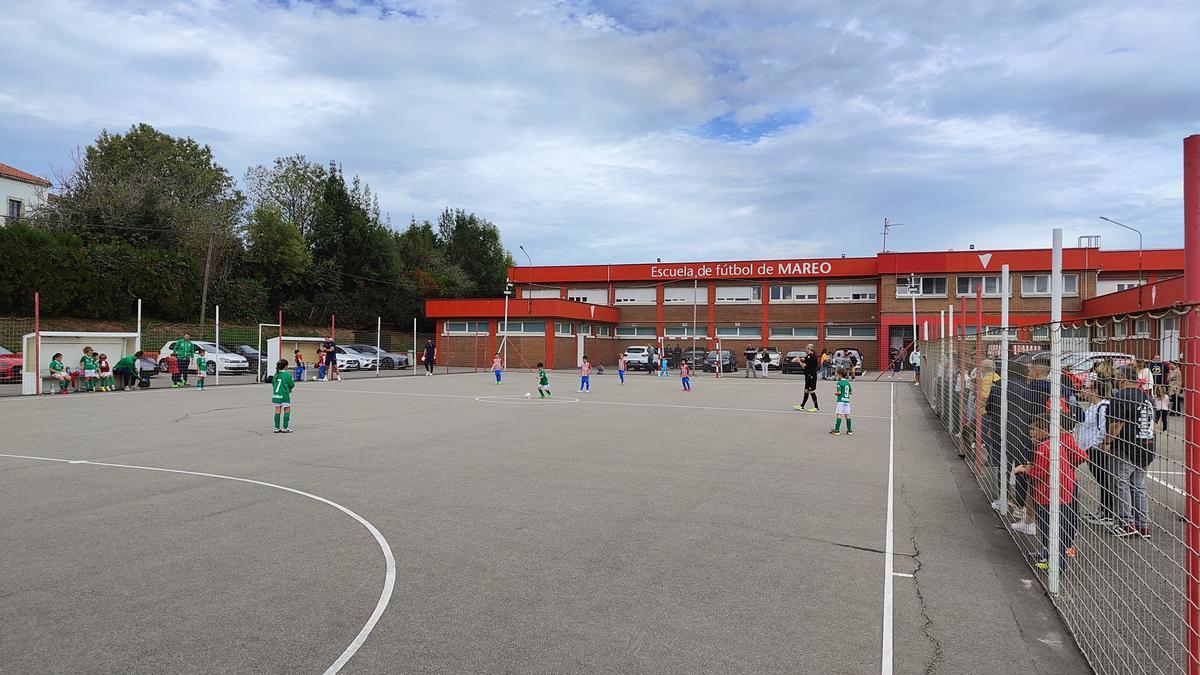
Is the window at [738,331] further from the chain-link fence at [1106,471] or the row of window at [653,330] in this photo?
the chain-link fence at [1106,471]

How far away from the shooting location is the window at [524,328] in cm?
5047

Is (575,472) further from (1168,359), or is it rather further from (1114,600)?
(1168,359)

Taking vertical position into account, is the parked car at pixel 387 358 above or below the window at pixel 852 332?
below

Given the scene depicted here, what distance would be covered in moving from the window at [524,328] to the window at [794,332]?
1689 cm

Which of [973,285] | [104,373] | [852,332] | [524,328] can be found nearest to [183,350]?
[104,373]

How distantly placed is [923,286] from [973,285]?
116 inches

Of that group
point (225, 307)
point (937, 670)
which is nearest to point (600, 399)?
point (937, 670)

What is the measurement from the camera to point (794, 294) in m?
55.4

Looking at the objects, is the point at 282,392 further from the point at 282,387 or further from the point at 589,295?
the point at 589,295

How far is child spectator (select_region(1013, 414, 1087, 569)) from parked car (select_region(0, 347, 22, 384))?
30056 millimetres

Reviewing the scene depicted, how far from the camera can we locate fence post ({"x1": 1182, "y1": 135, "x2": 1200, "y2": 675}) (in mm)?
3453

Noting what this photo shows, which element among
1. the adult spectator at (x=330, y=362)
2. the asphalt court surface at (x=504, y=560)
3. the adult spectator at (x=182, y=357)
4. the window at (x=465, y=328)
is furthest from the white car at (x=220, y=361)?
the asphalt court surface at (x=504, y=560)

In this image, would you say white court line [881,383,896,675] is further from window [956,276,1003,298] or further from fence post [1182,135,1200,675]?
window [956,276,1003,298]

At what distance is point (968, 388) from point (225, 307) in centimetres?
4561
